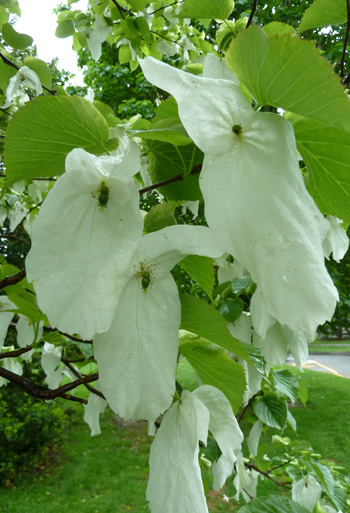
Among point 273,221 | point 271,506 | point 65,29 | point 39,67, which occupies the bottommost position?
point 271,506

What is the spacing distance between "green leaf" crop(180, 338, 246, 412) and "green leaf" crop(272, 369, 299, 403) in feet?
2.58

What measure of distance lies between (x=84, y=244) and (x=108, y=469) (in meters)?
3.87

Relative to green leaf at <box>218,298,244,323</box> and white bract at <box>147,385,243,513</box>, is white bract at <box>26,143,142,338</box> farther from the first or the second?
green leaf at <box>218,298,244,323</box>

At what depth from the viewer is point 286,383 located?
133 centimetres

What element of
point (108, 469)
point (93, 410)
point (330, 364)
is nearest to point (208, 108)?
point (93, 410)

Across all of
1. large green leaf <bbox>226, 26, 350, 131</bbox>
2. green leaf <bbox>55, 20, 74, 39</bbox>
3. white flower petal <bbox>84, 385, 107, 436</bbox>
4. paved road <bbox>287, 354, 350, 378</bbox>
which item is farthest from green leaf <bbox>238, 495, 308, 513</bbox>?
paved road <bbox>287, 354, 350, 378</bbox>

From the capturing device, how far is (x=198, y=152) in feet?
1.55

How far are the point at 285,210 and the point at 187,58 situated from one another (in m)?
2.09

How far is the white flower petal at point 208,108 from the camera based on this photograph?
302 mm

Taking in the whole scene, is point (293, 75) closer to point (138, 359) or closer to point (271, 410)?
point (138, 359)

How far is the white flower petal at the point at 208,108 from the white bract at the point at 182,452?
266 mm

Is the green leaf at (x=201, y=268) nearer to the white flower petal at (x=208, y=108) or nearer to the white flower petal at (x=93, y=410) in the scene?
the white flower petal at (x=208, y=108)

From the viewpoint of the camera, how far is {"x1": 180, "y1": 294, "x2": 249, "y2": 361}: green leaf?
16.9 inches

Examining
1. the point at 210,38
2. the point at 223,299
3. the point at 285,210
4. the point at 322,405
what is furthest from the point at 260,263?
the point at 322,405
